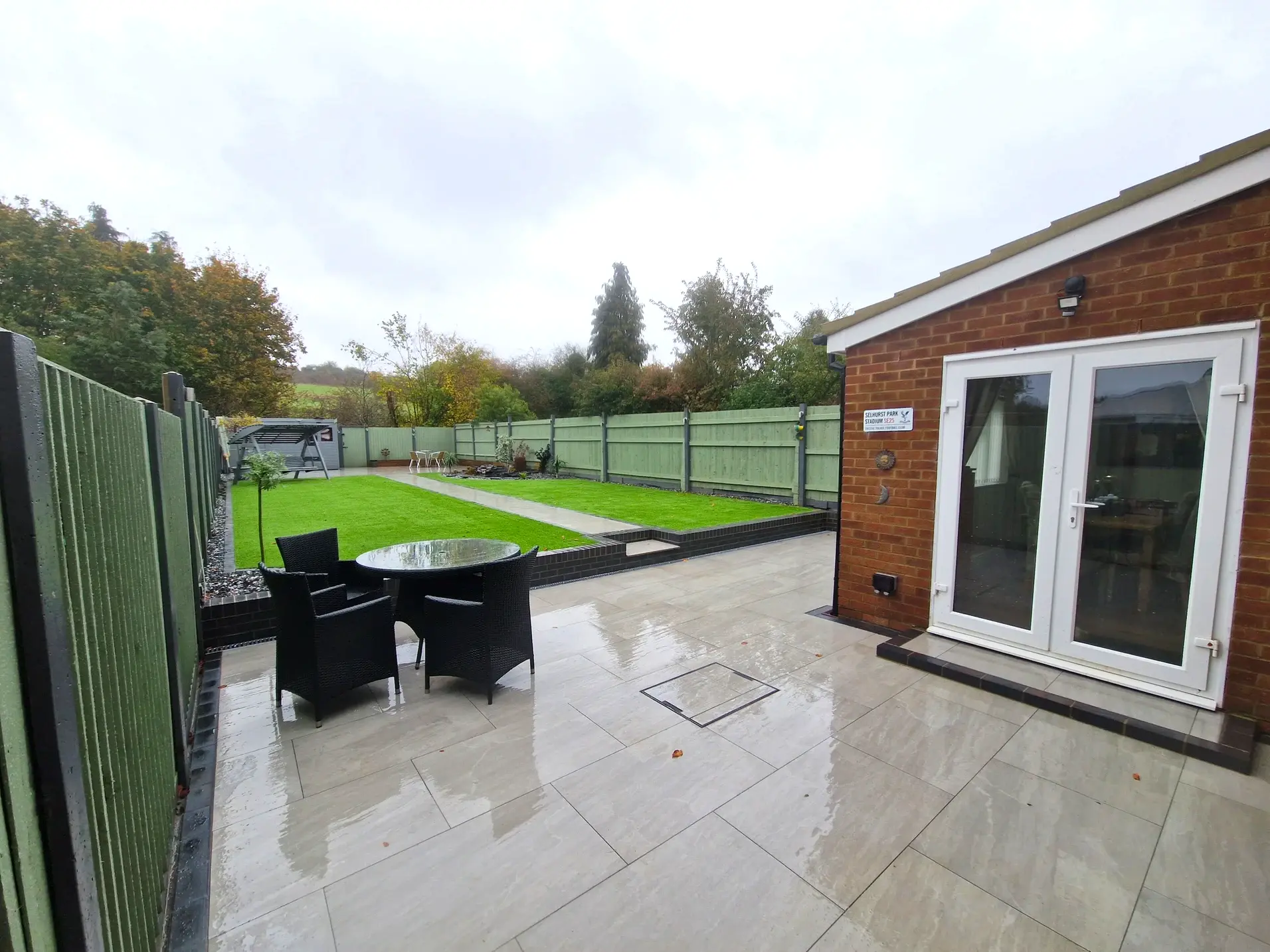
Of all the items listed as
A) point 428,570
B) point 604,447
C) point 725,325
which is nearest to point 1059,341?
point 428,570

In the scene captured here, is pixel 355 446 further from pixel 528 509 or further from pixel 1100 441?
pixel 1100 441

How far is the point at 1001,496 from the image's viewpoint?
3457 mm

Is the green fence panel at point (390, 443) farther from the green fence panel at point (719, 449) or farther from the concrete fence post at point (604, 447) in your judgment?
the concrete fence post at point (604, 447)

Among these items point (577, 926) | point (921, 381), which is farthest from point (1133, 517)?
point (577, 926)

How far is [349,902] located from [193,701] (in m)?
2.04

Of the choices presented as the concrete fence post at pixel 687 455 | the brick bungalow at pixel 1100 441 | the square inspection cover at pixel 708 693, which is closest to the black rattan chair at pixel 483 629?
the square inspection cover at pixel 708 693

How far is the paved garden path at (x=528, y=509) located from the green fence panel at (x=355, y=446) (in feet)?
22.7

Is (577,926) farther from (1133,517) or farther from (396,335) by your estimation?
(396,335)

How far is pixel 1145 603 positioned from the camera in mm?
2977

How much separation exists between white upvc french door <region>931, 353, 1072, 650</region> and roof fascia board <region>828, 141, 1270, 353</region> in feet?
1.55

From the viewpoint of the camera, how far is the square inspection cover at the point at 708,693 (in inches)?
117

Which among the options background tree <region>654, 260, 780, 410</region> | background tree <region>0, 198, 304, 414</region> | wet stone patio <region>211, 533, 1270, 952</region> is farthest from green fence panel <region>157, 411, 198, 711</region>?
background tree <region>654, 260, 780, 410</region>

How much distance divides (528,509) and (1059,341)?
7406 mm

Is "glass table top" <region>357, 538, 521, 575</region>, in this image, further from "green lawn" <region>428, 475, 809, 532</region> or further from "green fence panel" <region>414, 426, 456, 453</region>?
"green fence panel" <region>414, 426, 456, 453</region>
